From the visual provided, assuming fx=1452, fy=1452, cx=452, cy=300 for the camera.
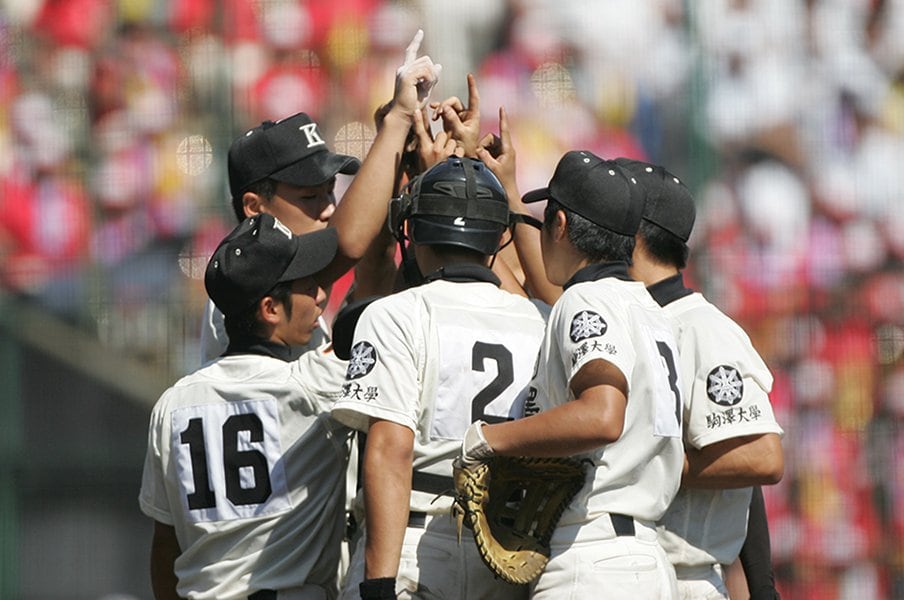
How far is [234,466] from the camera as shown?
365 centimetres

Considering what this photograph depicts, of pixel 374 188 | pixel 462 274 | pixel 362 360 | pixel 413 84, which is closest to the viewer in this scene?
pixel 362 360

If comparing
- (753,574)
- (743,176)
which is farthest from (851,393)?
(753,574)

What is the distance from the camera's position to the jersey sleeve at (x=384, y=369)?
128 inches

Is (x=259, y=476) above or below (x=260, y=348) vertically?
below

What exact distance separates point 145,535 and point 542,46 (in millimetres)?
2950

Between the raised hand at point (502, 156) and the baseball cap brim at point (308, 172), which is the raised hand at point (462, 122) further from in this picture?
the baseball cap brim at point (308, 172)

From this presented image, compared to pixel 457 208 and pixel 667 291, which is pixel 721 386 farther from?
pixel 457 208

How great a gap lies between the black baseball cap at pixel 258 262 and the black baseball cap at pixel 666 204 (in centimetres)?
84

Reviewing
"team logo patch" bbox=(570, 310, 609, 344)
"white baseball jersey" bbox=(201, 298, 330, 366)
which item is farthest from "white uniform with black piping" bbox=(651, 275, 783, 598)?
"white baseball jersey" bbox=(201, 298, 330, 366)

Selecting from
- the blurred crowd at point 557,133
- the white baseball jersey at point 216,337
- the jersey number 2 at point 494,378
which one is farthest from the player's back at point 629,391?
the blurred crowd at point 557,133

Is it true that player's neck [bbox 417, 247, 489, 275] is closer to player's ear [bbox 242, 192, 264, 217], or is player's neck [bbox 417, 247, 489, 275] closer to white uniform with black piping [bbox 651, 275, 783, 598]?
white uniform with black piping [bbox 651, 275, 783, 598]

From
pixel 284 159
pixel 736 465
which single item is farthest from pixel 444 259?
pixel 284 159

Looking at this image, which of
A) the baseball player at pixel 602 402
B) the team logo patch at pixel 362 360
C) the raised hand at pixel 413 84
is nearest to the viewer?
the baseball player at pixel 602 402

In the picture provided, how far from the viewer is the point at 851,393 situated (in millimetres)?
6598
